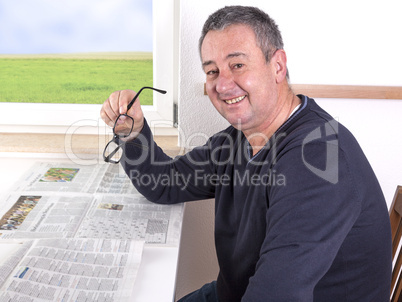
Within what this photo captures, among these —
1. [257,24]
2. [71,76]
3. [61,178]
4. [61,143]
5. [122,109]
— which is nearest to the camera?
[257,24]

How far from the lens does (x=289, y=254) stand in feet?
2.45

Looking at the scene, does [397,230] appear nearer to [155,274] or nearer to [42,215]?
[155,274]

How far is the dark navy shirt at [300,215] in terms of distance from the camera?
76 cm

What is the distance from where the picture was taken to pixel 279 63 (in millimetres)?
1038

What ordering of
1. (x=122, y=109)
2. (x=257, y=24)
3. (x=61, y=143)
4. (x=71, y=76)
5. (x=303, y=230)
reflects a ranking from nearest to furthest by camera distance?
(x=303, y=230)
(x=257, y=24)
(x=122, y=109)
(x=61, y=143)
(x=71, y=76)

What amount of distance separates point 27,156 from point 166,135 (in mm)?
532

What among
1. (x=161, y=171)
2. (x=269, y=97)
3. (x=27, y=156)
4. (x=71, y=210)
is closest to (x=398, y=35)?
(x=269, y=97)

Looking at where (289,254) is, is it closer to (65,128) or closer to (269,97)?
(269,97)

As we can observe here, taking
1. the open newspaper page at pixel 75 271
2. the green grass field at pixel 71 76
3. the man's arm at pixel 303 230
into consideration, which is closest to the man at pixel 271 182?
the man's arm at pixel 303 230

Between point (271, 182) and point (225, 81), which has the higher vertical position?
point (225, 81)

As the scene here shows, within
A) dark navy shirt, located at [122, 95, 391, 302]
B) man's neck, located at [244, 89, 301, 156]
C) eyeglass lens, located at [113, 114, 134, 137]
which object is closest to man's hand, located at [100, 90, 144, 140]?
eyeglass lens, located at [113, 114, 134, 137]

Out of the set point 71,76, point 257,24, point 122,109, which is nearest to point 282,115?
point 257,24

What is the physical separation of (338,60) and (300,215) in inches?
33.3

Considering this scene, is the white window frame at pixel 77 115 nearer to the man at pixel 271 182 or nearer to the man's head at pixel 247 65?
the man at pixel 271 182
